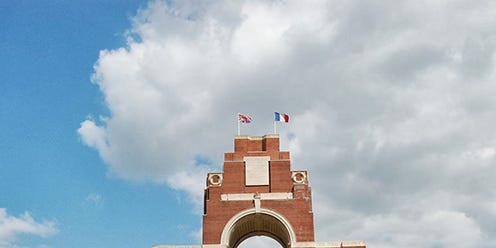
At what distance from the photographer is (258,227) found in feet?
176

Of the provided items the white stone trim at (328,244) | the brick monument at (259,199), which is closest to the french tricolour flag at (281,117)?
the brick monument at (259,199)

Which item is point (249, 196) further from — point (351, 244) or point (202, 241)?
point (351, 244)

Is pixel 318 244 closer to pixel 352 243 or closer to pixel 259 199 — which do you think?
pixel 352 243

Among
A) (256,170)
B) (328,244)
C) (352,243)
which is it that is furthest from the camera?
(256,170)

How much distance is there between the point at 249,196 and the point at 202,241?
5.47 m

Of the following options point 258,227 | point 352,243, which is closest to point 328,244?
point 352,243

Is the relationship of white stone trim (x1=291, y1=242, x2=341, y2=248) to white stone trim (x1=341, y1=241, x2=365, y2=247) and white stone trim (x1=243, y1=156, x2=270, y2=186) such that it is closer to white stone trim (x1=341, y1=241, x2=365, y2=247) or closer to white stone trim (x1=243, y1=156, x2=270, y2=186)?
white stone trim (x1=341, y1=241, x2=365, y2=247)

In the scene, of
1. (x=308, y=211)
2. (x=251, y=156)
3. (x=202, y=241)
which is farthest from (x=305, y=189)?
(x=202, y=241)

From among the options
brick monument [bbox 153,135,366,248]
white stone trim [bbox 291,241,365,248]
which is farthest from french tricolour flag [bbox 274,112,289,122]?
white stone trim [bbox 291,241,365,248]

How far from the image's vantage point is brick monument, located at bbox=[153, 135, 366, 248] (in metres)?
48.6

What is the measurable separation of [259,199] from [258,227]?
4895 millimetres

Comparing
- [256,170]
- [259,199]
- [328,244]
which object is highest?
[256,170]

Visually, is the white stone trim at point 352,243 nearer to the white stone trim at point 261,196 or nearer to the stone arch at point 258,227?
the stone arch at point 258,227

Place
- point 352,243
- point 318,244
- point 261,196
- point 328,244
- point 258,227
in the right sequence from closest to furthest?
point 352,243 < point 328,244 < point 318,244 < point 261,196 < point 258,227
